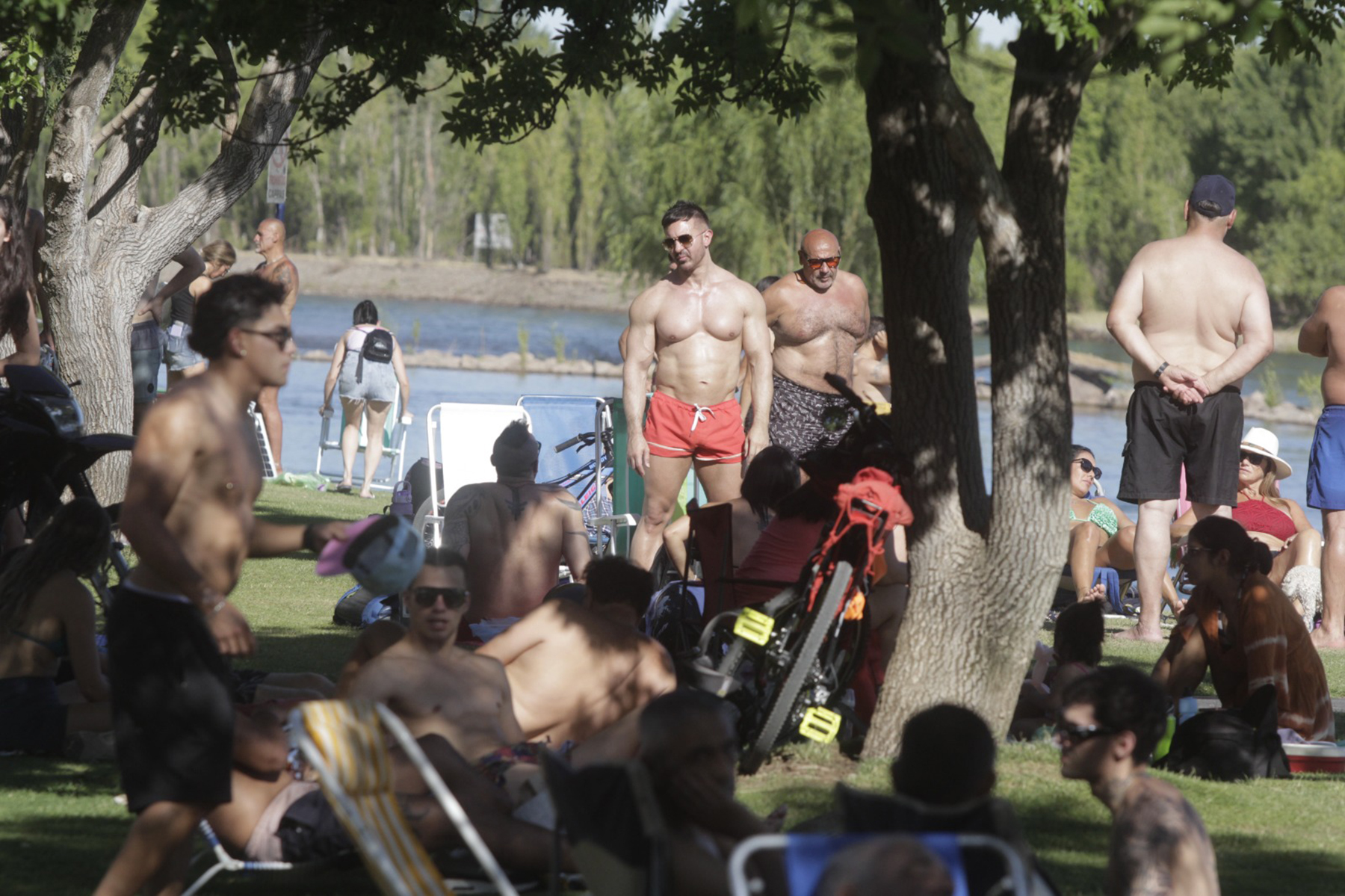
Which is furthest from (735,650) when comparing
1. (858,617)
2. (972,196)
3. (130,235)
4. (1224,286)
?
(130,235)

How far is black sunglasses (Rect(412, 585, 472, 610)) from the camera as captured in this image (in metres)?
4.70

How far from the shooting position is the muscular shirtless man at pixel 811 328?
9.64 m

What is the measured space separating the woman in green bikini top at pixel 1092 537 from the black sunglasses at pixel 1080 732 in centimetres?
572

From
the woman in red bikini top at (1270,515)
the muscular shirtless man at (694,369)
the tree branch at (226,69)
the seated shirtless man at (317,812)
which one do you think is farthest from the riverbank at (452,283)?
the seated shirtless man at (317,812)

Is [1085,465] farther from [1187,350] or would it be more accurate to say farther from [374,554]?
[374,554]

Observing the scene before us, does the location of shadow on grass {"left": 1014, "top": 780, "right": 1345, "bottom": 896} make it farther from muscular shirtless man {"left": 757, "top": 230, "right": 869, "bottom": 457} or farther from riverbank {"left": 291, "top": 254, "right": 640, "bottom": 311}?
riverbank {"left": 291, "top": 254, "right": 640, "bottom": 311}

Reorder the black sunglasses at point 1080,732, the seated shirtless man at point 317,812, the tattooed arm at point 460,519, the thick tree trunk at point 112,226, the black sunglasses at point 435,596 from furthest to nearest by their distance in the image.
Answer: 1. the thick tree trunk at point 112,226
2. the tattooed arm at point 460,519
3. the black sunglasses at point 435,596
4. the seated shirtless man at point 317,812
5. the black sunglasses at point 1080,732

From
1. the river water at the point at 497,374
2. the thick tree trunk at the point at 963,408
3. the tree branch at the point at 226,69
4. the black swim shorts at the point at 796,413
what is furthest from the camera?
the river water at the point at 497,374

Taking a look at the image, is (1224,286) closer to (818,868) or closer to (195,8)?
(195,8)

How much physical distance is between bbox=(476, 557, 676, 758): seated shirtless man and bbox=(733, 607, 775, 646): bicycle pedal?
0.99ft

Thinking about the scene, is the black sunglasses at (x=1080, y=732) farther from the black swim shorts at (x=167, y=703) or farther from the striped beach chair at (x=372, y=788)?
the black swim shorts at (x=167, y=703)

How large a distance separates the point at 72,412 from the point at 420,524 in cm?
288

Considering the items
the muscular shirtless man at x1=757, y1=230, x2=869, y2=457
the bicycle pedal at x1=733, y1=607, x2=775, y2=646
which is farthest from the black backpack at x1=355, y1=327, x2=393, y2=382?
the bicycle pedal at x1=733, y1=607, x2=775, y2=646

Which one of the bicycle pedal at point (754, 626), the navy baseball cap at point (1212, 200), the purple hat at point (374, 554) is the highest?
the navy baseball cap at point (1212, 200)
